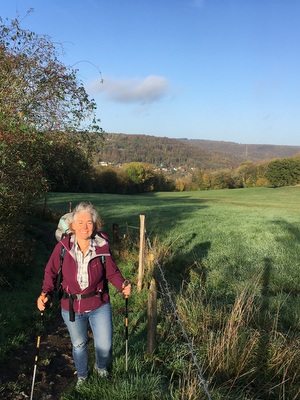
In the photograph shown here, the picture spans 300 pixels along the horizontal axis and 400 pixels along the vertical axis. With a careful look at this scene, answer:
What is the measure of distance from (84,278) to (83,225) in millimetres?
575

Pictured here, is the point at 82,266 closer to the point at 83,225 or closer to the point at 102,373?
the point at 83,225

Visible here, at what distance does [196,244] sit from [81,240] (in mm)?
9295

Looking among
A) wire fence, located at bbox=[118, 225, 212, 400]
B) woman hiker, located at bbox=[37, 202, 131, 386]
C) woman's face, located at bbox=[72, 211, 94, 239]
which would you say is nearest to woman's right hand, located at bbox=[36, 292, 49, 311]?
woman hiker, located at bbox=[37, 202, 131, 386]

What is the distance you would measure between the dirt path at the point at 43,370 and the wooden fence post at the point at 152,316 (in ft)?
3.70

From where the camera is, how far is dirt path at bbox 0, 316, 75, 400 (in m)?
4.22

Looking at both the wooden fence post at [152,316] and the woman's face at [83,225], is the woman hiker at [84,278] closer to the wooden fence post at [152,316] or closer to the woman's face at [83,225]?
the woman's face at [83,225]

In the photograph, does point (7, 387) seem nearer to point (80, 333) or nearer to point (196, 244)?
point (80, 333)

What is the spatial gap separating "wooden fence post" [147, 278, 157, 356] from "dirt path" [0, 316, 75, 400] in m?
1.13

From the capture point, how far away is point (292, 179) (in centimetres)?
6525

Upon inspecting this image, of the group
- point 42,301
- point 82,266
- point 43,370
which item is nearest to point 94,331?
point 42,301

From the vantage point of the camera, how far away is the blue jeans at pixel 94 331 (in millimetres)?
3799

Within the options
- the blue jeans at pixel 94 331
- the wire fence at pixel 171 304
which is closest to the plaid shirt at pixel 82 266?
the blue jeans at pixel 94 331

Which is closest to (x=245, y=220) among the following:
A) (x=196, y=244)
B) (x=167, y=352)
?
(x=196, y=244)

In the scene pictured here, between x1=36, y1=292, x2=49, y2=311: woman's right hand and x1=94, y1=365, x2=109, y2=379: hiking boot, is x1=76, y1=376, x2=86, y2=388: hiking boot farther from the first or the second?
x1=36, y1=292, x2=49, y2=311: woman's right hand
